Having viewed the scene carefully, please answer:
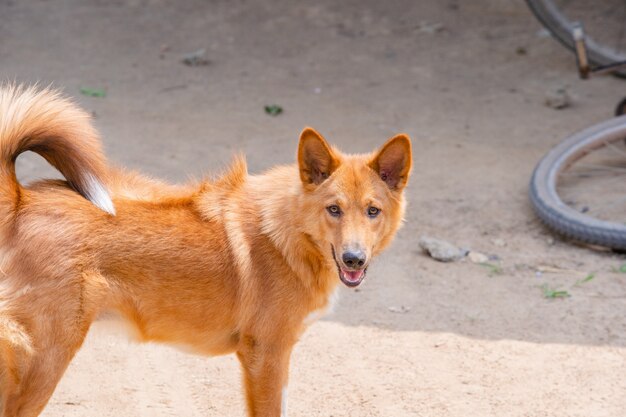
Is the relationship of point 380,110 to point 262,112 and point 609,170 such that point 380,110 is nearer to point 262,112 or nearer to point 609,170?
point 262,112

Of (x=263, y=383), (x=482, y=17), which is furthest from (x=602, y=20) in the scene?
(x=263, y=383)

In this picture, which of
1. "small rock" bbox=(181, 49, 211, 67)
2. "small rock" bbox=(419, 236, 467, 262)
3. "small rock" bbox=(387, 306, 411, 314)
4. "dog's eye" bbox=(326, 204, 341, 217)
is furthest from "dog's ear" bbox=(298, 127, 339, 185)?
"small rock" bbox=(181, 49, 211, 67)

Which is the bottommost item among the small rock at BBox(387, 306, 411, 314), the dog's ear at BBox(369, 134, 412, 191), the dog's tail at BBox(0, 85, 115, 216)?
the small rock at BBox(387, 306, 411, 314)

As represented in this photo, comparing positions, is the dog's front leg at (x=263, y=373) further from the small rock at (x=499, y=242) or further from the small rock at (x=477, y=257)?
the small rock at (x=499, y=242)

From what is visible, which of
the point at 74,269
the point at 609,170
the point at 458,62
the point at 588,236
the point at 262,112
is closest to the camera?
the point at 74,269

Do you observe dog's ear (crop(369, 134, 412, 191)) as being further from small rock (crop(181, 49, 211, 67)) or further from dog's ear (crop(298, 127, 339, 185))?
small rock (crop(181, 49, 211, 67))

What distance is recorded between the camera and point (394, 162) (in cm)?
429

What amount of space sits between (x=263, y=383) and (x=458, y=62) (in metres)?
6.36

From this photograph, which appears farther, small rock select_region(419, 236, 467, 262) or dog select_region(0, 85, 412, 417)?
small rock select_region(419, 236, 467, 262)

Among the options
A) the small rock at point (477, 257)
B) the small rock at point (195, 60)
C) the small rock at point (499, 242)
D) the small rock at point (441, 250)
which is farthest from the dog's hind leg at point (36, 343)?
the small rock at point (195, 60)

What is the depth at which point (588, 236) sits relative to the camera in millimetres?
6105

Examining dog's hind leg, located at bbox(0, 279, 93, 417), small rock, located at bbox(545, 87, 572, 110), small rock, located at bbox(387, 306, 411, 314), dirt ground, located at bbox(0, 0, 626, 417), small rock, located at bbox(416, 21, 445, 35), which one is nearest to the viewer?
dog's hind leg, located at bbox(0, 279, 93, 417)

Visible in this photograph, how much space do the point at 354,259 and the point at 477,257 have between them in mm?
2388

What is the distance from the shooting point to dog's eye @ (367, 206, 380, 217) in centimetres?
418
